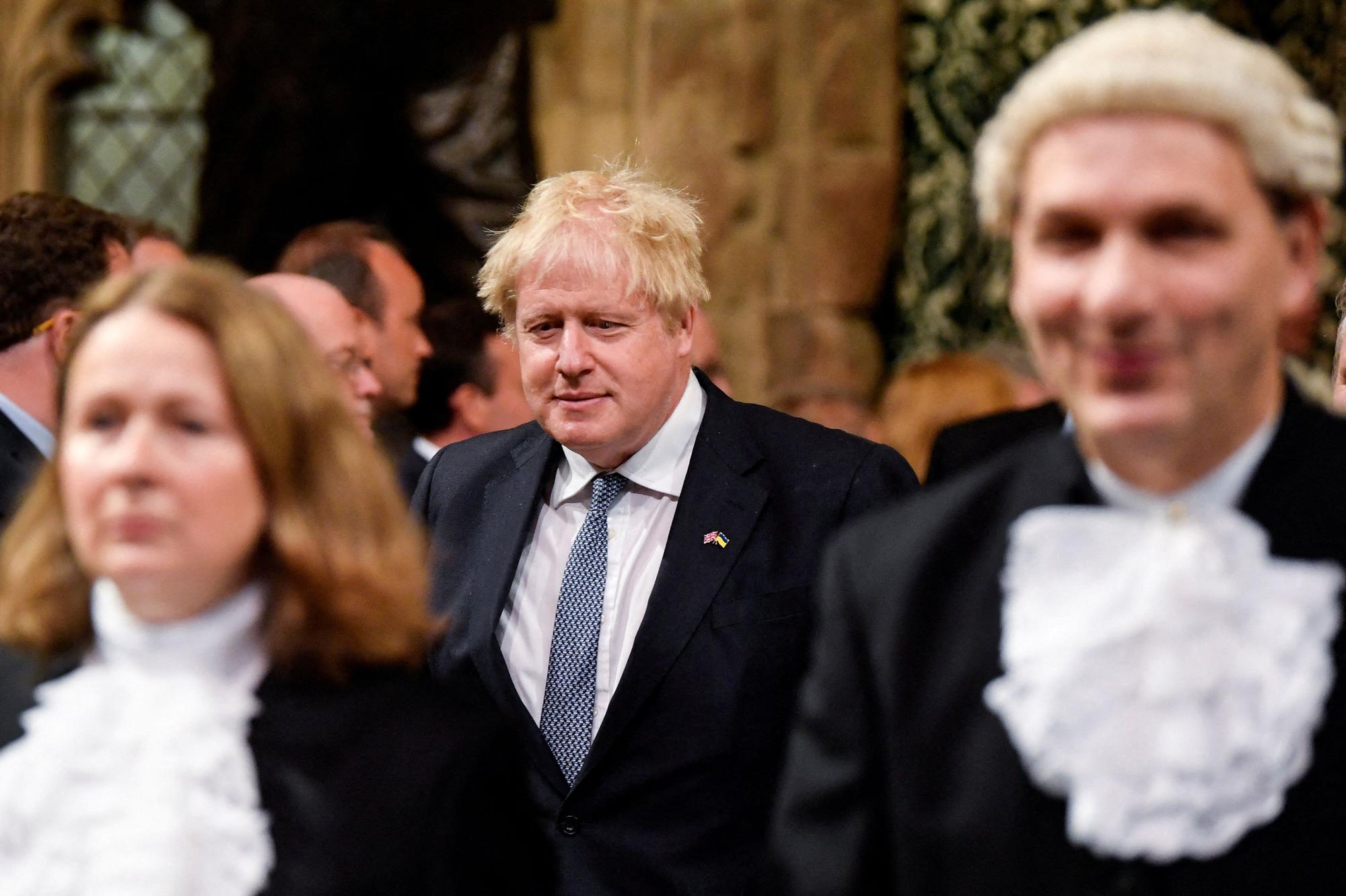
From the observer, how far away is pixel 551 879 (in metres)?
1.90

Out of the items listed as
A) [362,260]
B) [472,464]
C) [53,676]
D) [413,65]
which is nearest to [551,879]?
[53,676]

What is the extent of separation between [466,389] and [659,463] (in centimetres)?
171

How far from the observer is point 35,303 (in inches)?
130

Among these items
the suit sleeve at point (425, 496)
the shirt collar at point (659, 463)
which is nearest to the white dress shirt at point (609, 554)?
the shirt collar at point (659, 463)

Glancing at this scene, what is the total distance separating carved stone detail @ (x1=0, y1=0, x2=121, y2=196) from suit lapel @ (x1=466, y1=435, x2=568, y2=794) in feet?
15.7

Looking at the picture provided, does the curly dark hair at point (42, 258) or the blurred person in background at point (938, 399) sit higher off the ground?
the curly dark hair at point (42, 258)

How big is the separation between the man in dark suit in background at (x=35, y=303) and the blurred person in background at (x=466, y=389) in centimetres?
112

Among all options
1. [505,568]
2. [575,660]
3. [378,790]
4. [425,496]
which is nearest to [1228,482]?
[378,790]

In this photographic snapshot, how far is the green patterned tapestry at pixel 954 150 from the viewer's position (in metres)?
6.08

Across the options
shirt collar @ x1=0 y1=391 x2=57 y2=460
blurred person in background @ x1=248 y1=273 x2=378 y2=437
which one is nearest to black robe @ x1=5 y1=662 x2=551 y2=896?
shirt collar @ x1=0 y1=391 x2=57 y2=460

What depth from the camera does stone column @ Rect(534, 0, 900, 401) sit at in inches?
240

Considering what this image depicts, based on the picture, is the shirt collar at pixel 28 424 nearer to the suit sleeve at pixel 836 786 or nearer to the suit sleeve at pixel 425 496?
the suit sleeve at pixel 425 496

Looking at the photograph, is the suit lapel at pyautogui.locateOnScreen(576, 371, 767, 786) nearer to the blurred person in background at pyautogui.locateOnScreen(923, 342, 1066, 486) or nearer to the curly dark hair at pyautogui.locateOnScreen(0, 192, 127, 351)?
the blurred person in background at pyautogui.locateOnScreen(923, 342, 1066, 486)

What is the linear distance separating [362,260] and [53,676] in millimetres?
2537
